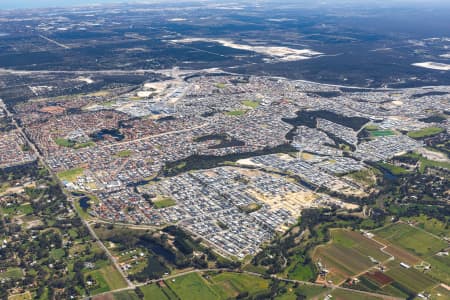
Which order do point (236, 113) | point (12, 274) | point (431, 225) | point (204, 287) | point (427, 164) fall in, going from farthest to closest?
point (236, 113) < point (427, 164) < point (431, 225) < point (12, 274) < point (204, 287)

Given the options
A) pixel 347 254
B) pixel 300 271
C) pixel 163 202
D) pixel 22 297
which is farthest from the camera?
pixel 163 202

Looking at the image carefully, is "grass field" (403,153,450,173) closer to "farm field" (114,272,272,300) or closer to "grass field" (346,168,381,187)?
"grass field" (346,168,381,187)

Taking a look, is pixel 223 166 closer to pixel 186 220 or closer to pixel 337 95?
pixel 186 220

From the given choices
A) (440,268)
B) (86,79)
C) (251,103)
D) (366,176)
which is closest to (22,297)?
(440,268)

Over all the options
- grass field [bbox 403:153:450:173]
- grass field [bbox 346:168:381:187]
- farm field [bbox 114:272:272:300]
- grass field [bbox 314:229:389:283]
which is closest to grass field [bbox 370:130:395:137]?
grass field [bbox 403:153:450:173]

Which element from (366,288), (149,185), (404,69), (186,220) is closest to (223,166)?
(149,185)

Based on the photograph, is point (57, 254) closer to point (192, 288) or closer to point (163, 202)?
point (163, 202)

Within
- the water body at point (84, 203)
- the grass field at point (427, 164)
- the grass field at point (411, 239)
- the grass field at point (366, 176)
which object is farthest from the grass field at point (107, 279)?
the grass field at point (427, 164)
